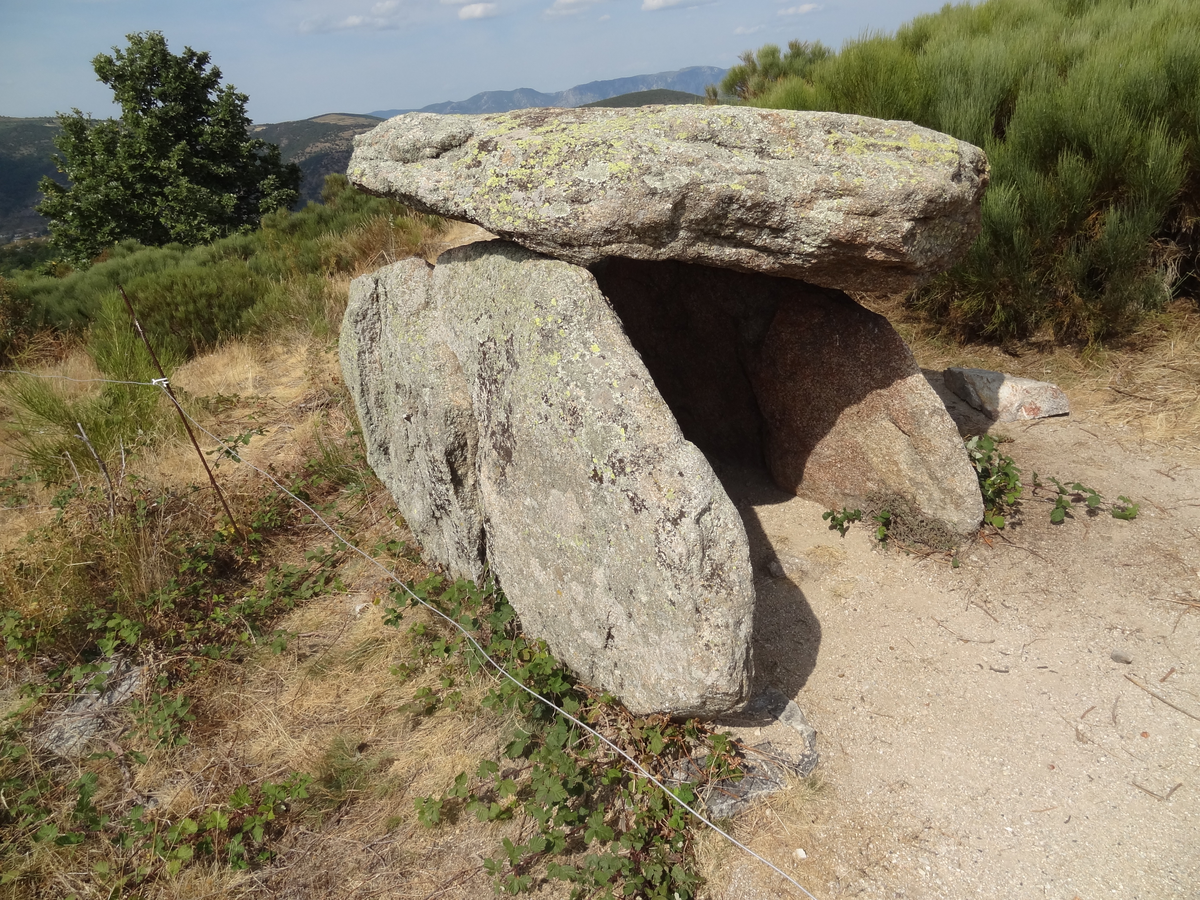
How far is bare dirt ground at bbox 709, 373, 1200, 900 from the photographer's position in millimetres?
2135

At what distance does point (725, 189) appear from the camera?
2.47 m

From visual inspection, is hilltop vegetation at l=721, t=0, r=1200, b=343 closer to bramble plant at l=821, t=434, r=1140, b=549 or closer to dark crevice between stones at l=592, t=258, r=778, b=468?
bramble plant at l=821, t=434, r=1140, b=549

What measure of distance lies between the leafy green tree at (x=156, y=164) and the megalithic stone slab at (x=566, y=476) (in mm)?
14167

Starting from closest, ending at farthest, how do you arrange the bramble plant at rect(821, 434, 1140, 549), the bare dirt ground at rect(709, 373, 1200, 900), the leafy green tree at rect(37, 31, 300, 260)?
the bare dirt ground at rect(709, 373, 1200, 900), the bramble plant at rect(821, 434, 1140, 549), the leafy green tree at rect(37, 31, 300, 260)

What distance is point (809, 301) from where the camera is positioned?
139 inches

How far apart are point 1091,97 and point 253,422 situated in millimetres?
6082

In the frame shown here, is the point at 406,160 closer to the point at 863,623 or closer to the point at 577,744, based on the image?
the point at 577,744

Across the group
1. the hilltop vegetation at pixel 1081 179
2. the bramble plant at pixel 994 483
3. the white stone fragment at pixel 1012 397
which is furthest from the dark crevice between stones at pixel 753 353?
the hilltop vegetation at pixel 1081 179

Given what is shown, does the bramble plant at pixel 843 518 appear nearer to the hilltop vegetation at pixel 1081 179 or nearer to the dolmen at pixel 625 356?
the dolmen at pixel 625 356

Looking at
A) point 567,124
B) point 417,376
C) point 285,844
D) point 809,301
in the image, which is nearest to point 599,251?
point 567,124

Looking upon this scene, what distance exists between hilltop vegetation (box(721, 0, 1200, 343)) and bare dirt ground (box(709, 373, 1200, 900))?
138 centimetres

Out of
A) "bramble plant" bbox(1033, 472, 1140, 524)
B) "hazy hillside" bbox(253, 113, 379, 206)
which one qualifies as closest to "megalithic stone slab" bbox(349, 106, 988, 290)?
"bramble plant" bbox(1033, 472, 1140, 524)

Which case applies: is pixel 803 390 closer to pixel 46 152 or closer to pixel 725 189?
pixel 725 189

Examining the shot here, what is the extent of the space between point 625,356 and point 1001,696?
1.85 m
